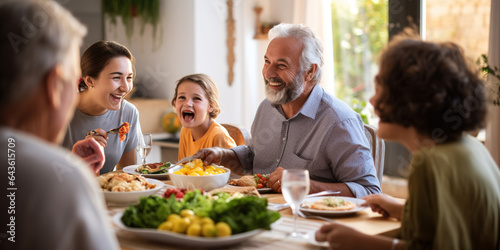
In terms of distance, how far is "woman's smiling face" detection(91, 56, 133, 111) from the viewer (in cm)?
259

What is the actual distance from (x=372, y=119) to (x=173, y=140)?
1860 mm

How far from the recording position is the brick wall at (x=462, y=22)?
3.48 m

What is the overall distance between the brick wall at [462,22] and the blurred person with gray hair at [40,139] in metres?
3.09

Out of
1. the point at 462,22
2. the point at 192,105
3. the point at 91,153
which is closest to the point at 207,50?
the point at 192,105

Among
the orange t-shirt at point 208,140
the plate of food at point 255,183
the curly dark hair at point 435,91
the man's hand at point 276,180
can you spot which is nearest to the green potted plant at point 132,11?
the orange t-shirt at point 208,140

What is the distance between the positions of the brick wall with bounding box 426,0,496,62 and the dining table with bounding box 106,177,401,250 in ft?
7.68

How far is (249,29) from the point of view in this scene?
4961 mm

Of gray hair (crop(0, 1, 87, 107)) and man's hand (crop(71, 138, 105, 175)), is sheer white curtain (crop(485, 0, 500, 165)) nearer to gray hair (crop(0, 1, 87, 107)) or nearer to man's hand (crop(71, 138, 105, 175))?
man's hand (crop(71, 138, 105, 175))

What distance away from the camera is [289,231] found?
131cm

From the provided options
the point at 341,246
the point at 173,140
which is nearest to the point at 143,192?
the point at 341,246

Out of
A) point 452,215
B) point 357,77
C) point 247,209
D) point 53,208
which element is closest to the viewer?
point 53,208

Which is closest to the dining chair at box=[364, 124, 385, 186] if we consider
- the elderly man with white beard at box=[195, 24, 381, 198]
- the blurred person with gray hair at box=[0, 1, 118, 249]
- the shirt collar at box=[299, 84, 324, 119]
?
the elderly man with white beard at box=[195, 24, 381, 198]

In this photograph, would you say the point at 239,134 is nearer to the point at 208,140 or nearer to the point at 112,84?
the point at 208,140

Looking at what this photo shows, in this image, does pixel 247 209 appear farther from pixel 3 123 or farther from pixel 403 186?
pixel 403 186
